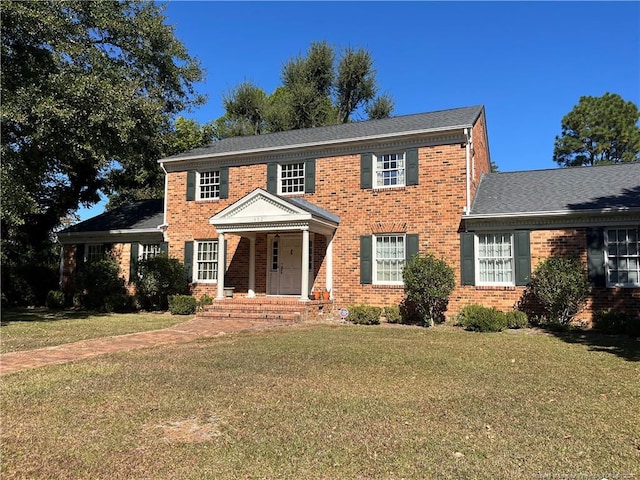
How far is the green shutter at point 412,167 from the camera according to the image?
50.1 ft

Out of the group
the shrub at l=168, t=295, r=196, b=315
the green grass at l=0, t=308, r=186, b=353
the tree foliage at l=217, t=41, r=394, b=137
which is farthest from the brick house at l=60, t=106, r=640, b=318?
the tree foliage at l=217, t=41, r=394, b=137

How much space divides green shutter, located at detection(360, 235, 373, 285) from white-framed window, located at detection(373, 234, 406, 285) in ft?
0.53

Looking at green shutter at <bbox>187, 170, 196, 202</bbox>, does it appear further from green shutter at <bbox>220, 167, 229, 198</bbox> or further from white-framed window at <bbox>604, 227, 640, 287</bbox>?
white-framed window at <bbox>604, 227, 640, 287</bbox>

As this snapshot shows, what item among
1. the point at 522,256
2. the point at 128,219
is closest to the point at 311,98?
the point at 128,219

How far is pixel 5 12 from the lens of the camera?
13008 millimetres

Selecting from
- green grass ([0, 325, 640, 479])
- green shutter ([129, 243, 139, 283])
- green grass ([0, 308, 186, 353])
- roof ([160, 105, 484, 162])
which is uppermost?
roof ([160, 105, 484, 162])

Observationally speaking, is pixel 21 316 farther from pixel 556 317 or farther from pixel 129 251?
pixel 556 317

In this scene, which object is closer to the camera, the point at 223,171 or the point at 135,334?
the point at 135,334

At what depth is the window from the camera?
1723 centimetres

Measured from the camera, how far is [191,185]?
18703 mm

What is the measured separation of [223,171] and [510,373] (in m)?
13.7

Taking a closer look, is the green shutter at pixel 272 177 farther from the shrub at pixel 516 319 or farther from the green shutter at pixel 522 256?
the shrub at pixel 516 319

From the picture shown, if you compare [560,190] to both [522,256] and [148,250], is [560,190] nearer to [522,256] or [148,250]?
[522,256]

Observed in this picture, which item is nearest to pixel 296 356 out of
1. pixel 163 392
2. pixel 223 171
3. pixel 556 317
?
pixel 163 392
